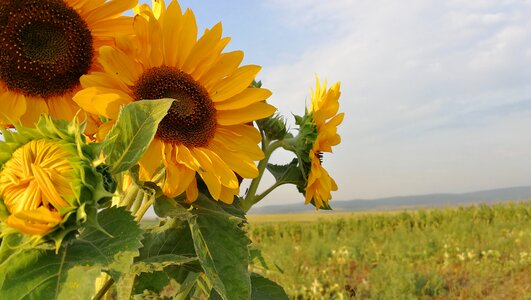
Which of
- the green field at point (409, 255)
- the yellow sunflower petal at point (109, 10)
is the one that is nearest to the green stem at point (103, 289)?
the yellow sunflower petal at point (109, 10)

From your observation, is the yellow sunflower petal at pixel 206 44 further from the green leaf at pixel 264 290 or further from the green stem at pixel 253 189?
the green leaf at pixel 264 290

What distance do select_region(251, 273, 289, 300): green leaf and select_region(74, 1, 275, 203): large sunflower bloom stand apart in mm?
288

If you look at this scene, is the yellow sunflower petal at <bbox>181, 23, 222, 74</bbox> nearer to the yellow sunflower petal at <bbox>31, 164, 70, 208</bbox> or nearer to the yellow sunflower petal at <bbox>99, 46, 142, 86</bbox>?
the yellow sunflower petal at <bbox>99, 46, 142, 86</bbox>

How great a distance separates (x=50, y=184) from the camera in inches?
23.7

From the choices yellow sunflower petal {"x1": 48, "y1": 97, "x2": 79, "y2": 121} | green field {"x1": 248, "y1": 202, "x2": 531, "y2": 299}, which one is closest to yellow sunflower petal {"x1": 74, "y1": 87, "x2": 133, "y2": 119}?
yellow sunflower petal {"x1": 48, "y1": 97, "x2": 79, "y2": 121}

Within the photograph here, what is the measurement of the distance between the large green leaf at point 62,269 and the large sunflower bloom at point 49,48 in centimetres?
24

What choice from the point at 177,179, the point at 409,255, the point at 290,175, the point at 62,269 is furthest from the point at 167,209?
the point at 409,255

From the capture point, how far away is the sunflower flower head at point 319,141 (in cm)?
108

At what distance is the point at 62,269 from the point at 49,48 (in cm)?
35

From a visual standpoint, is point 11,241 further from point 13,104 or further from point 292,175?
point 292,175

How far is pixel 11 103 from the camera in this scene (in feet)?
2.77

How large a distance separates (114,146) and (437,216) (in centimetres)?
703

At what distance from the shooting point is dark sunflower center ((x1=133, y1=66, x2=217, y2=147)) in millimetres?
812

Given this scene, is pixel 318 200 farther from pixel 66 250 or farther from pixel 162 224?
pixel 66 250
